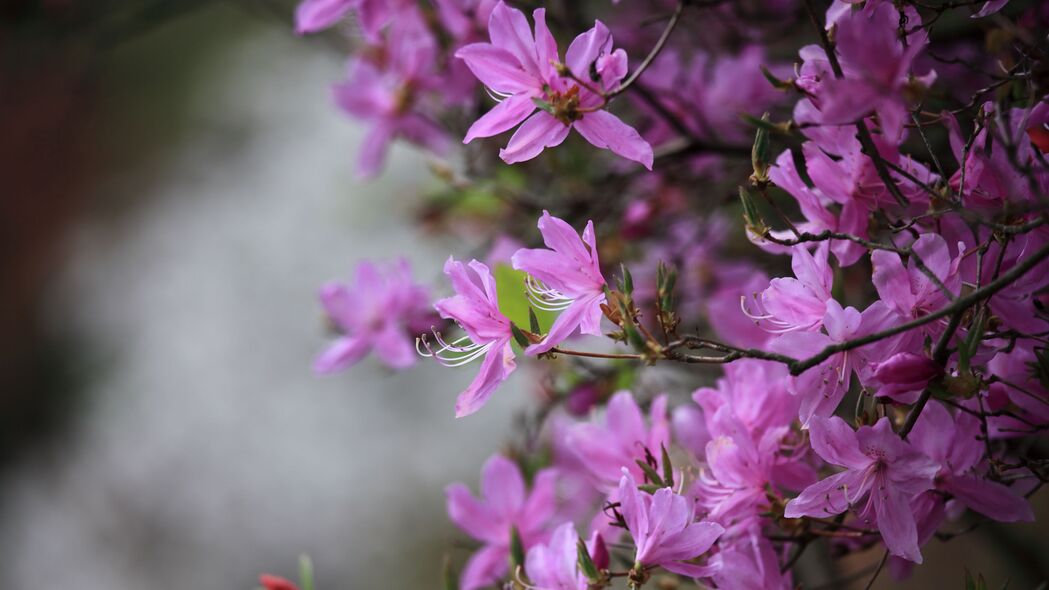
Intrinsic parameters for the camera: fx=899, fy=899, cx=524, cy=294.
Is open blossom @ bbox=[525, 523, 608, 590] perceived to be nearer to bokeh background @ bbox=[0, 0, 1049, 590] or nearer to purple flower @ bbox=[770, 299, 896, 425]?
purple flower @ bbox=[770, 299, 896, 425]

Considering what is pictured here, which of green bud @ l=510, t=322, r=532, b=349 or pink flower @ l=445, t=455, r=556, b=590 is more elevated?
green bud @ l=510, t=322, r=532, b=349

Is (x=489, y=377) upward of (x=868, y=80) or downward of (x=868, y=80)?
downward

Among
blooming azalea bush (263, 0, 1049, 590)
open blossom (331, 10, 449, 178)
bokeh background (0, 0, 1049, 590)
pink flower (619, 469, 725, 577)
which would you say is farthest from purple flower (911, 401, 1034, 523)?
bokeh background (0, 0, 1049, 590)

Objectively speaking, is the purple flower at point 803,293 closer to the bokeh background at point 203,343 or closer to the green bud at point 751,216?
the green bud at point 751,216

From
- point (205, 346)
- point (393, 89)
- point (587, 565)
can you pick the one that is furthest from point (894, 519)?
point (205, 346)

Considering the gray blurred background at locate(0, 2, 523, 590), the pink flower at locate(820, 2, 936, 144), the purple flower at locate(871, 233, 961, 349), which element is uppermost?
the pink flower at locate(820, 2, 936, 144)

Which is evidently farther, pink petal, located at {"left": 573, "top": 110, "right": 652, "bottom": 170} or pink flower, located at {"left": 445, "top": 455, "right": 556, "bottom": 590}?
pink flower, located at {"left": 445, "top": 455, "right": 556, "bottom": 590}

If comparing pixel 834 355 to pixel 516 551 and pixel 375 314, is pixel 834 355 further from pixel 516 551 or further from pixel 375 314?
pixel 375 314
